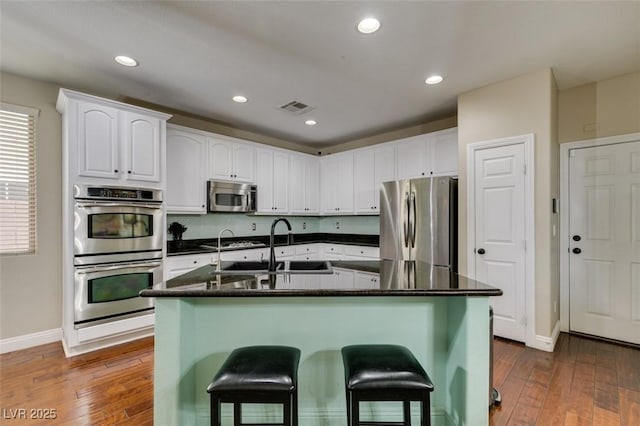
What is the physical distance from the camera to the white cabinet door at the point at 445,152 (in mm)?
3801

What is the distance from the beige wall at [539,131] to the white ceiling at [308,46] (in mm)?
157

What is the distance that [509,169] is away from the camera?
Answer: 3008 mm

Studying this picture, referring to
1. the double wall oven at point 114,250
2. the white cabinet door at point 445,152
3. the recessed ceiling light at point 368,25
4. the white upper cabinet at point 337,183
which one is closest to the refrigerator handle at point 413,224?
the white cabinet door at point 445,152

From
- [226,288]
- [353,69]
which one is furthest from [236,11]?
[226,288]

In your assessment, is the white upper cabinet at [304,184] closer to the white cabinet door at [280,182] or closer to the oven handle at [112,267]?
the white cabinet door at [280,182]

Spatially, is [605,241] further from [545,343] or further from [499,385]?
[499,385]

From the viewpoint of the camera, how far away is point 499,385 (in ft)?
7.34

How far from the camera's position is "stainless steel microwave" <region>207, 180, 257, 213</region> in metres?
3.99

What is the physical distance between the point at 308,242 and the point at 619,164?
406 centimetres

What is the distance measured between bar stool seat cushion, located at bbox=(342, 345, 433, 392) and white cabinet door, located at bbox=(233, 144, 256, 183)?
135 inches

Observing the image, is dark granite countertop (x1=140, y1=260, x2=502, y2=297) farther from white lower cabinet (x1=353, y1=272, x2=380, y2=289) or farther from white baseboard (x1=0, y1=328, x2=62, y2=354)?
white baseboard (x1=0, y1=328, x2=62, y2=354)

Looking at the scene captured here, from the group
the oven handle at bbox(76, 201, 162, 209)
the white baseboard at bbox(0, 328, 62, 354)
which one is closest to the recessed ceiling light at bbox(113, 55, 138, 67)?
the oven handle at bbox(76, 201, 162, 209)

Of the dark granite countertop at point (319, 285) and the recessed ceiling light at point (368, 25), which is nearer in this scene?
the dark granite countertop at point (319, 285)

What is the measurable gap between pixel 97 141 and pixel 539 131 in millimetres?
4326
